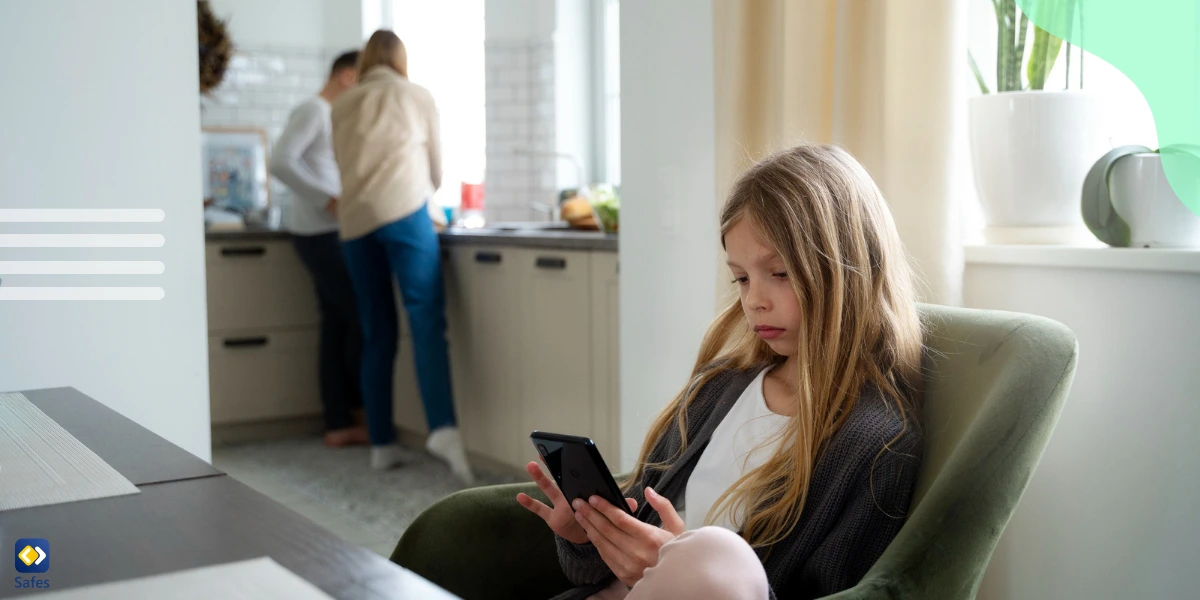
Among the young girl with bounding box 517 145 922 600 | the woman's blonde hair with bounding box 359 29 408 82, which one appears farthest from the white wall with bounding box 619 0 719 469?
the woman's blonde hair with bounding box 359 29 408 82

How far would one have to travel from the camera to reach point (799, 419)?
1282 mm

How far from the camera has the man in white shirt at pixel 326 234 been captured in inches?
159

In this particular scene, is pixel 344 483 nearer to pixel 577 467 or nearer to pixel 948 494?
pixel 577 467

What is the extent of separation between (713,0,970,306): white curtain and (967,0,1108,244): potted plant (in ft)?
0.20

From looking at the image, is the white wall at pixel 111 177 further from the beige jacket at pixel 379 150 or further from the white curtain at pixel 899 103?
the beige jacket at pixel 379 150

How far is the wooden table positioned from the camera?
79 centimetres

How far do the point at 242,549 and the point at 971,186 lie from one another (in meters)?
1.51

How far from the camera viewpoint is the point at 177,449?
124cm

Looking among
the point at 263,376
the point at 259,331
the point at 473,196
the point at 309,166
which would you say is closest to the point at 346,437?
the point at 263,376

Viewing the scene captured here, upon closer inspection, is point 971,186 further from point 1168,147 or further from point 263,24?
point 263,24

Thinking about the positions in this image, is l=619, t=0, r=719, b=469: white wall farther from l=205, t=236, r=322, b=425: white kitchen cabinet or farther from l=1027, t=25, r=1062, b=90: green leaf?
l=205, t=236, r=322, b=425: white kitchen cabinet

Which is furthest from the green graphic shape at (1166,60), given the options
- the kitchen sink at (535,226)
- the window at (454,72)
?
the window at (454,72)

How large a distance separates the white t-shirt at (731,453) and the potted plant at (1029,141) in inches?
25.4

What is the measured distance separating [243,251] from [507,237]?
→ 4.36ft
